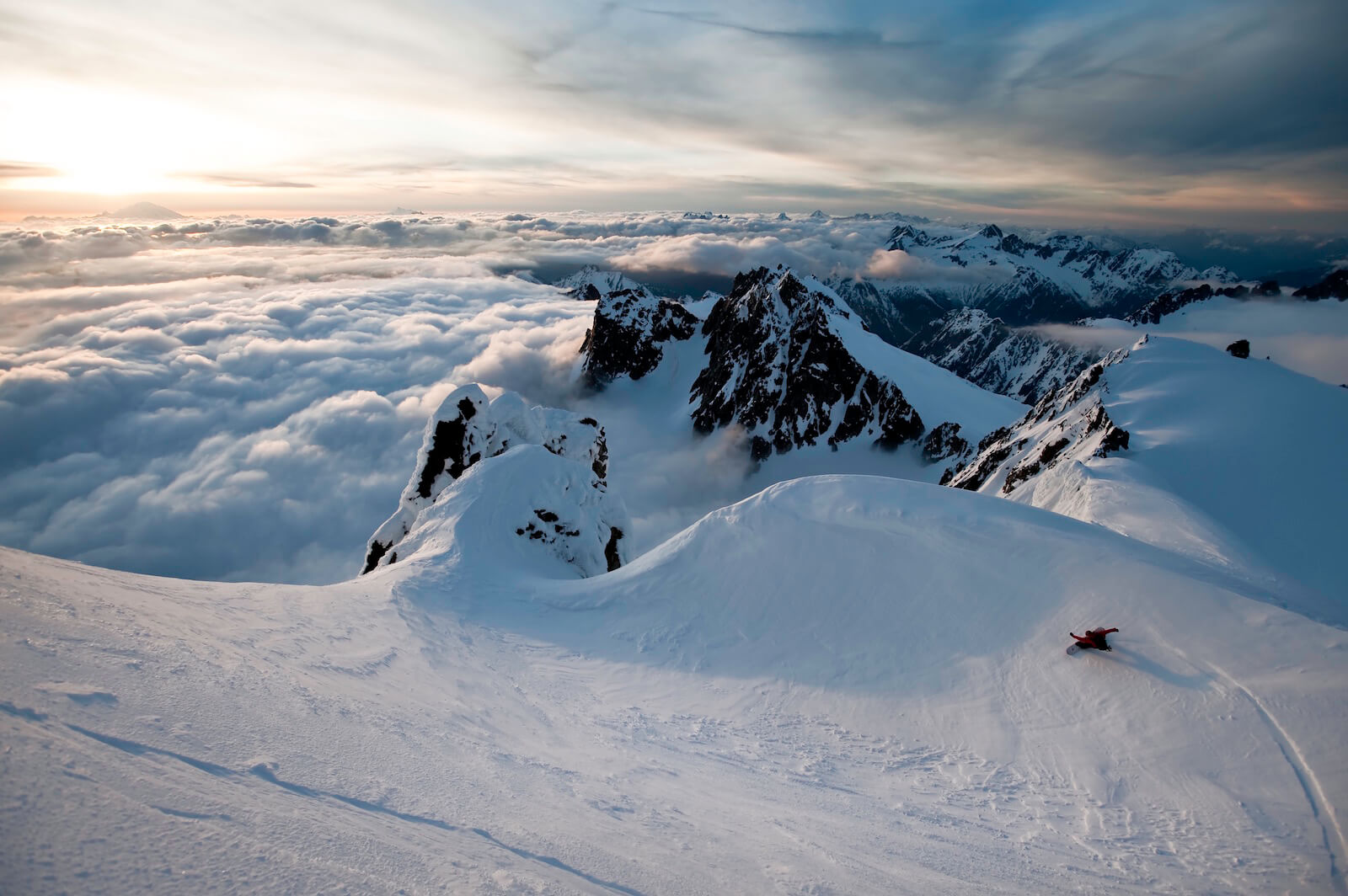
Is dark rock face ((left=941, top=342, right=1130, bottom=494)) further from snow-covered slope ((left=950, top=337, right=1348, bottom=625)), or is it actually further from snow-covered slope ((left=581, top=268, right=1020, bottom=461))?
snow-covered slope ((left=581, top=268, right=1020, bottom=461))

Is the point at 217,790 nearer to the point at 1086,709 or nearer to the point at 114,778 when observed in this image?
Result: the point at 114,778

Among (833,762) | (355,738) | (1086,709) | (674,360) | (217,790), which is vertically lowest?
(674,360)

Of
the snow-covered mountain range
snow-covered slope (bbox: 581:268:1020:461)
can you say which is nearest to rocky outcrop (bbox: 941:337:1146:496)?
the snow-covered mountain range

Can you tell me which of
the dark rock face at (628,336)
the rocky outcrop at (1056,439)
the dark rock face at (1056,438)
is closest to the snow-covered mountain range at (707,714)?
the rocky outcrop at (1056,439)

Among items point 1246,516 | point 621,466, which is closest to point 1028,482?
point 1246,516

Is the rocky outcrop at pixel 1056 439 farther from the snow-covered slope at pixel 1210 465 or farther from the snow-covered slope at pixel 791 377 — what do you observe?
the snow-covered slope at pixel 791 377
